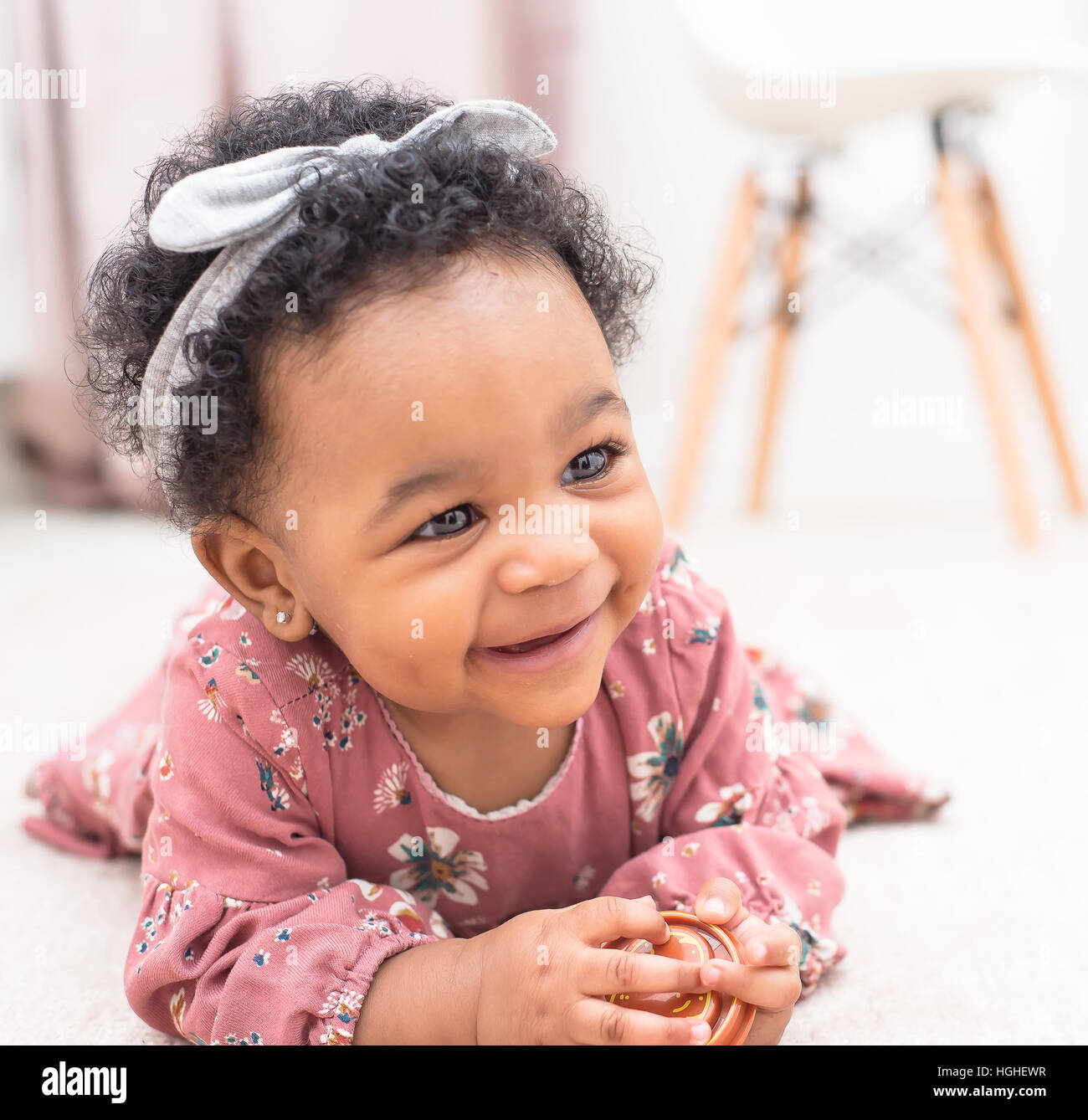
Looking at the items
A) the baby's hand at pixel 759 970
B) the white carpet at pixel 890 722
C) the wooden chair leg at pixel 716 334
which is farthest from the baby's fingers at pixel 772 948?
the wooden chair leg at pixel 716 334

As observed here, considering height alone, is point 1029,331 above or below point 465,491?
below

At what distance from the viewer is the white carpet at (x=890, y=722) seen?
2.45 ft

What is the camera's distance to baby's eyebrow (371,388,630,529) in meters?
0.58

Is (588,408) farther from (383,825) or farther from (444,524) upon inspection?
(383,825)

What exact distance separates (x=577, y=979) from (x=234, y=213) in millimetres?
424

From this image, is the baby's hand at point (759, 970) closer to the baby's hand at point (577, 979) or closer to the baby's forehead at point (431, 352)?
the baby's hand at point (577, 979)

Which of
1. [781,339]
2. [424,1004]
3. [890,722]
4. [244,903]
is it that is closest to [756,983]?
[424,1004]

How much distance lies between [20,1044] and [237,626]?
28cm

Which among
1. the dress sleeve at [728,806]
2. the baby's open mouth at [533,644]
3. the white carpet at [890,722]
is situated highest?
the baby's open mouth at [533,644]

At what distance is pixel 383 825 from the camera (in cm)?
75

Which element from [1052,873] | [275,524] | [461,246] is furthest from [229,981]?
[1052,873]

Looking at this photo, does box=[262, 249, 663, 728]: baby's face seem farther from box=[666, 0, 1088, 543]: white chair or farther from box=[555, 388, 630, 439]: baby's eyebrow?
box=[666, 0, 1088, 543]: white chair

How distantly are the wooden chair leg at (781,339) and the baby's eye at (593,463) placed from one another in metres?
1.36

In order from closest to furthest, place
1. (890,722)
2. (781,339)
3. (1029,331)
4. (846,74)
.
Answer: (890,722) → (846,74) → (1029,331) → (781,339)
